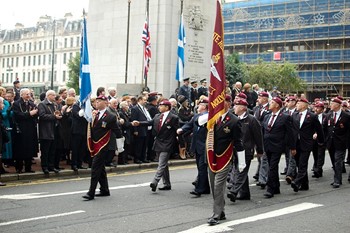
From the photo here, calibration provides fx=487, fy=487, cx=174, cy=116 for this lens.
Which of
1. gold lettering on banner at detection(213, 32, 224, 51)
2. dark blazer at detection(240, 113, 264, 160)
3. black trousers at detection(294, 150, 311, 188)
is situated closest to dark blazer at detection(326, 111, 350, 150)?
black trousers at detection(294, 150, 311, 188)

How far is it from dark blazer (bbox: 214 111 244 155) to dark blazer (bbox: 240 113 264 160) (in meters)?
1.78

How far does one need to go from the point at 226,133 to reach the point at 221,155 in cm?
37

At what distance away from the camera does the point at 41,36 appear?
328 ft

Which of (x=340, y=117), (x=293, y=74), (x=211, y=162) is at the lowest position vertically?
(x=211, y=162)

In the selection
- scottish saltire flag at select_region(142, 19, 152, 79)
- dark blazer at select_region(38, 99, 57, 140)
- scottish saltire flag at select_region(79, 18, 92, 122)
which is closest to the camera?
scottish saltire flag at select_region(79, 18, 92, 122)

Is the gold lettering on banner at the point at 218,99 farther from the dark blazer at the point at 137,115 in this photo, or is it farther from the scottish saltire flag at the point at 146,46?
the scottish saltire flag at the point at 146,46

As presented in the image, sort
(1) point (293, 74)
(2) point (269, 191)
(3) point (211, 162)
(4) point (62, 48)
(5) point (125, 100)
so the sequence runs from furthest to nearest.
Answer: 1. (4) point (62, 48)
2. (1) point (293, 74)
3. (5) point (125, 100)
4. (2) point (269, 191)
5. (3) point (211, 162)

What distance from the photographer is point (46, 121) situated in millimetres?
11617

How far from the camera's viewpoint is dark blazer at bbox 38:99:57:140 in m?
11.5

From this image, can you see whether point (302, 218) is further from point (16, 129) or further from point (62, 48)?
point (62, 48)

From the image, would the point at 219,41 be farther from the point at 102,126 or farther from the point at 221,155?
the point at 102,126

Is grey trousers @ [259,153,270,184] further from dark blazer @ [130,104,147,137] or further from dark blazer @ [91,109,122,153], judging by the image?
dark blazer @ [130,104,147,137]

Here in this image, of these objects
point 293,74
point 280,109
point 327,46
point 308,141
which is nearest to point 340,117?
point 308,141

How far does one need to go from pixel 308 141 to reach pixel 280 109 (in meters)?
1.35
